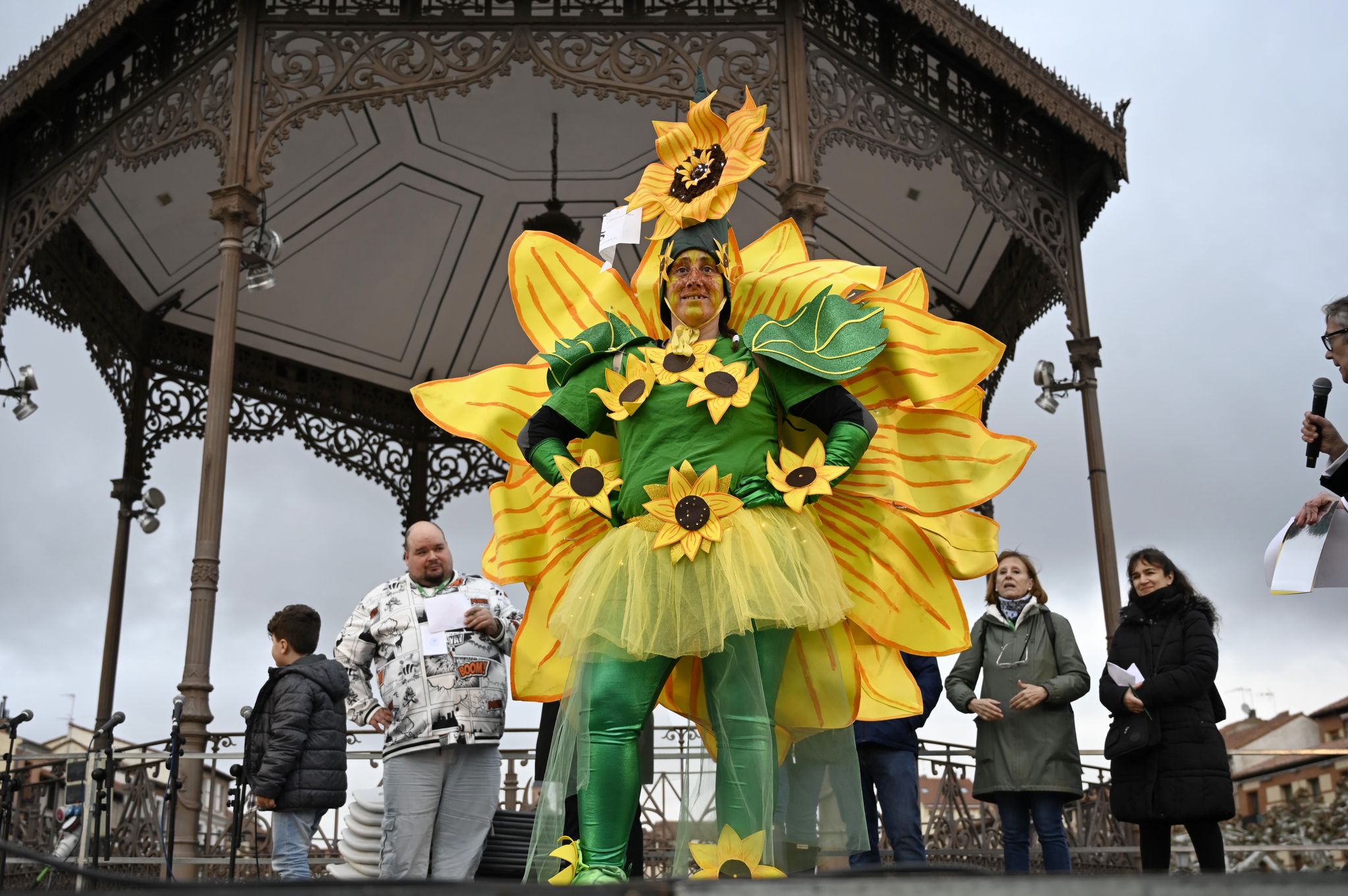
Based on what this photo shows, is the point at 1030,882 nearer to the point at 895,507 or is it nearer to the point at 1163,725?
the point at 895,507

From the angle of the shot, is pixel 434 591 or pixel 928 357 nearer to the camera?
pixel 928 357

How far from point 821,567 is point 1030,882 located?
2040 millimetres

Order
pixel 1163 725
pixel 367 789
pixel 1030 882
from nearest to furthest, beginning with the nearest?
pixel 1030 882 → pixel 1163 725 → pixel 367 789

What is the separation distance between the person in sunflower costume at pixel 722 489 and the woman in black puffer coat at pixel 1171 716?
1.03 m

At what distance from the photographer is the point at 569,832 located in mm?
4168

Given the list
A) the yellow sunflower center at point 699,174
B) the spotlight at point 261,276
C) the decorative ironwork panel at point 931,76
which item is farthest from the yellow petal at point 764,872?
the spotlight at point 261,276

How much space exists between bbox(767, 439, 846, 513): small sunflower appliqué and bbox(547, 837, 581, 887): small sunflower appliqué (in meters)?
1.07

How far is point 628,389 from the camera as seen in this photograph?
3697 mm

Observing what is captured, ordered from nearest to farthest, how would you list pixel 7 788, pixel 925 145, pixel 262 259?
1. pixel 7 788
2. pixel 925 145
3. pixel 262 259

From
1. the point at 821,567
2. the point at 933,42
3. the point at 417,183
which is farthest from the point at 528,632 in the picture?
the point at 417,183

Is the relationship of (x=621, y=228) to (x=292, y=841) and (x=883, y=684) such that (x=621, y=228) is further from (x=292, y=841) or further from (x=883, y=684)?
(x=292, y=841)

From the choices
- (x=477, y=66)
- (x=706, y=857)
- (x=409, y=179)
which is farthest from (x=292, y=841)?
(x=409, y=179)

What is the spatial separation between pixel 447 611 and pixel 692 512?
5.28 ft

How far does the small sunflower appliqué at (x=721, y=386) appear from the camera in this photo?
3.56 metres
